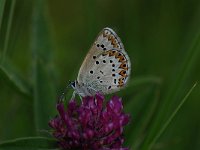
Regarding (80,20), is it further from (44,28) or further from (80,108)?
(80,108)

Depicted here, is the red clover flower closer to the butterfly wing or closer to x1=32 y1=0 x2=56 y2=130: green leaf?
the butterfly wing

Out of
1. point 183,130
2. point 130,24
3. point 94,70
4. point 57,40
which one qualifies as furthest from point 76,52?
point 94,70

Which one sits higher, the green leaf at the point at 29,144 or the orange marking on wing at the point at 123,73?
the orange marking on wing at the point at 123,73

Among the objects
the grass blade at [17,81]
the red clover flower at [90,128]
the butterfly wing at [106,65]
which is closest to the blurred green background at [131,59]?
the grass blade at [17,81]

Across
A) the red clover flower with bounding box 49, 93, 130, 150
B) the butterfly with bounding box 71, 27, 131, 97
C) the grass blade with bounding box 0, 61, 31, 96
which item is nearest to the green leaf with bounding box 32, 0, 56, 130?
the grass blade with bounding box 0, 61, 31, 96

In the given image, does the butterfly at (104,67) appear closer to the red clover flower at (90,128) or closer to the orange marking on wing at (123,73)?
the orange marking on wing at (123,73)
